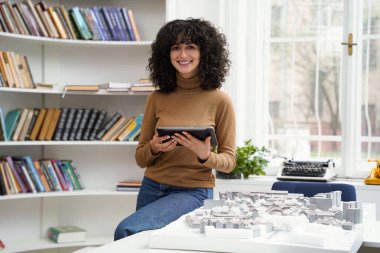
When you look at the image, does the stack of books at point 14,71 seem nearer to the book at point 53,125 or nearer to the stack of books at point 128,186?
the book at point 53,125

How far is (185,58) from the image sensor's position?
9.30 ft

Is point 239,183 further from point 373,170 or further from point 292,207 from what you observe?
point 292,207

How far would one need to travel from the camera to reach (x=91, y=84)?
431 cm

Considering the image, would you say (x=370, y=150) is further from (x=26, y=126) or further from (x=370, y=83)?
(x=26, y=126)

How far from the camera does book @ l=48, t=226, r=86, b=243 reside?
4.04 metres

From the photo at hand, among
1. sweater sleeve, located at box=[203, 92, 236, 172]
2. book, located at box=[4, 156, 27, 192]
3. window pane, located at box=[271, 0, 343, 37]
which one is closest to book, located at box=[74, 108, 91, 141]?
book, located at box=[4, 156, 27, 192]

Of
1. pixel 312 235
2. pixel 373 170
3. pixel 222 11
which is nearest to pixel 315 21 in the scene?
pixel 222 11

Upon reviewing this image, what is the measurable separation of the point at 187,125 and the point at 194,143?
22 centimetres

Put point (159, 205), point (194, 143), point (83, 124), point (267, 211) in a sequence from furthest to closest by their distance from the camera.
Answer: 1. point (83, 124)
2. point (194, 143)
3. point (159, 205)
4. point (267, 211)

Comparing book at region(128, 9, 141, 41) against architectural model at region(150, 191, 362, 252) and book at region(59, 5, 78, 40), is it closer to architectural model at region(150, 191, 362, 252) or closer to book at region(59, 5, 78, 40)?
book at region(59, 5, 78, 40)

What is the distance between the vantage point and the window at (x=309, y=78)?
156 inches

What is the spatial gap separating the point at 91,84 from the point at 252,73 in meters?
1.14

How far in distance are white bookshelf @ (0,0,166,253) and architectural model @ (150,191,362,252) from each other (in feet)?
7.32

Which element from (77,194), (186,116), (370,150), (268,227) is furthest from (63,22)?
(268,227)
